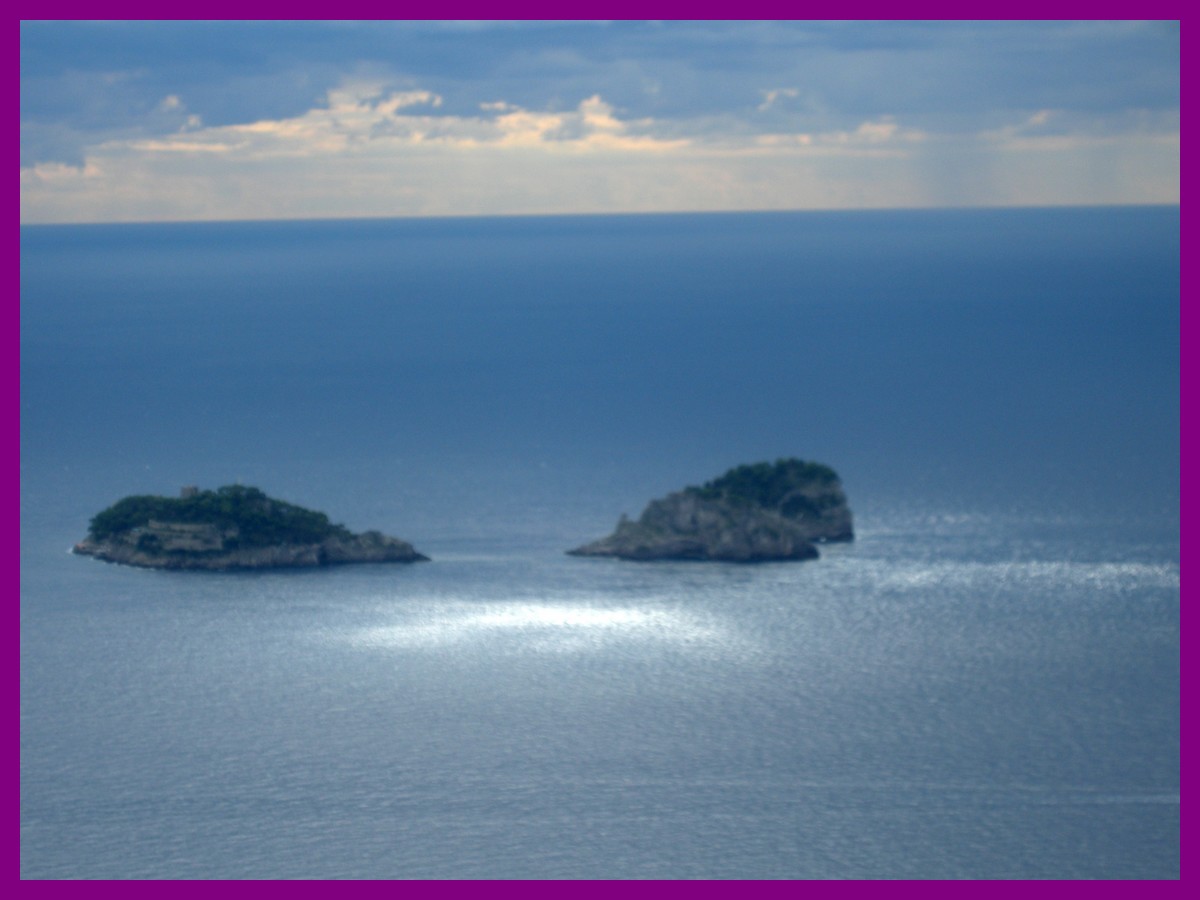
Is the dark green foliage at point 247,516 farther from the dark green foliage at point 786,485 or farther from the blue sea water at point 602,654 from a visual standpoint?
the dark green foliage at point 786,485

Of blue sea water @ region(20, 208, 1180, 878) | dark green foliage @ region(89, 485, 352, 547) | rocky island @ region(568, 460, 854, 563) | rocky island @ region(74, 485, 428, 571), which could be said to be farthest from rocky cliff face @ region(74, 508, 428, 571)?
rocky island @ region(568, 460, 854, 563)

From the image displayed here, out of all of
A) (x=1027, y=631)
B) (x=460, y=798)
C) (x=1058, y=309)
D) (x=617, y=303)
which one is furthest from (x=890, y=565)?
(x=617, y=303)

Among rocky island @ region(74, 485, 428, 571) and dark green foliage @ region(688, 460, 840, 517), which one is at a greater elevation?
dark green foliage @ region(688, 460, 840, 517)

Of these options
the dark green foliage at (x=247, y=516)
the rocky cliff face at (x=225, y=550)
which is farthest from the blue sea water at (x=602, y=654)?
the dark green foliage at (x=247, y=516)

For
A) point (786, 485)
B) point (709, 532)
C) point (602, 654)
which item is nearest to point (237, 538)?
point (602, 654)

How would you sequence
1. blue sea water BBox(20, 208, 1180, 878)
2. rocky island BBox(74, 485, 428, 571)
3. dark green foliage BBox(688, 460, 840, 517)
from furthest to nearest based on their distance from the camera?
dark green foliage BBox(688, 460, 840, 517)
rocky island BBox(74, 485, 428, 571)
blue sea water BBox(20, 208, 1180, 878)

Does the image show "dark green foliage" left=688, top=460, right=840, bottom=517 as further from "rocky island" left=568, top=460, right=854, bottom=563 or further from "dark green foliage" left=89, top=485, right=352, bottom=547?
"dark green foliage" left=89, top=485, right=352, bottom=547

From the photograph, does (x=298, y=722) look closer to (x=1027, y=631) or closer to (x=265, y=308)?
(x=1027, y=631)

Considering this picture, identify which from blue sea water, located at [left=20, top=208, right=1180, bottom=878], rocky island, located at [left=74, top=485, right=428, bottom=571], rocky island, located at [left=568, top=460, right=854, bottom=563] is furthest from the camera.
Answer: rocky island, located at [left=568, top=460, right=854, bottom=563]
